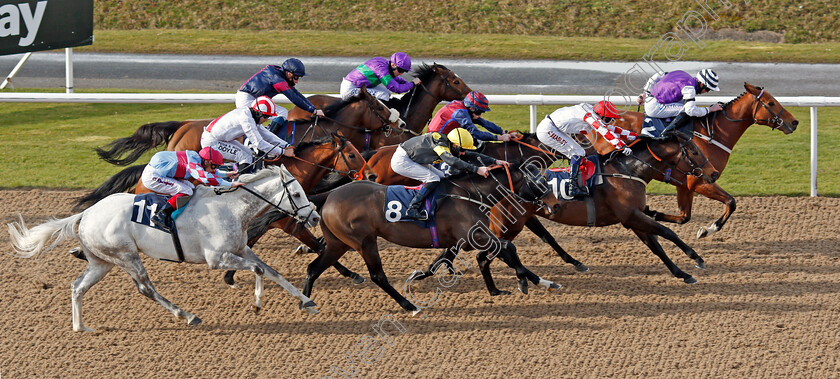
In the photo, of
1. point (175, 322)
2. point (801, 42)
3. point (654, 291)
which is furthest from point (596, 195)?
point (801, 42)

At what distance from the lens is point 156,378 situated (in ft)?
19.5

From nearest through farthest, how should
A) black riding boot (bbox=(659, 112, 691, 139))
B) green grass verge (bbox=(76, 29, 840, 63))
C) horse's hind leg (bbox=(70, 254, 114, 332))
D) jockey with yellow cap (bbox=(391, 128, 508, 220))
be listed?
1. horse's hind leg (bbox=(70, 254, 114, 332))
2. jockey with yellow cap (bbox=(391, 128, 508, 220))
3. black riding boot (bbox=(659, 112, 691, 139))
4. green grass verge (bbox=(76, 29, 840, 63))

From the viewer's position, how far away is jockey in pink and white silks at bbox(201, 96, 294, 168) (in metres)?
7.85

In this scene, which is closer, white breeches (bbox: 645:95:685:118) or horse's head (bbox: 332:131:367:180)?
horse's head (bbox: 332:131:367:180)

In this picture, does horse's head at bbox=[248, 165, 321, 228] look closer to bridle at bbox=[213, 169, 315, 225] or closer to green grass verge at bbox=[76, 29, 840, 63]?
bridle at bbox=[213, 169, 315, 225]

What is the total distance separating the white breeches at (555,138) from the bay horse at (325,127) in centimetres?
153

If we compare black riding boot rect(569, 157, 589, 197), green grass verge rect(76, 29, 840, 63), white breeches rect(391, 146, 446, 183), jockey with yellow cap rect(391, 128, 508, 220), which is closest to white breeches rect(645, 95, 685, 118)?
black riding boot rect(569, 157, 589, 197)

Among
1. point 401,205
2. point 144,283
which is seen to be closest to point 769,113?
point 401,205

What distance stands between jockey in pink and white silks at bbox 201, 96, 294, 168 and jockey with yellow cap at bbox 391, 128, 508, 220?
113 centimetres

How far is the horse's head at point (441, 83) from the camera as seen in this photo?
9.62 m

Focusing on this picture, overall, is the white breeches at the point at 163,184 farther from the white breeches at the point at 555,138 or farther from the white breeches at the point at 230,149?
the white breeches at the point at 555,138

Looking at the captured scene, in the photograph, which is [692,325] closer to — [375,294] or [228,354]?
[375,294]

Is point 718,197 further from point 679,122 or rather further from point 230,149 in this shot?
point 230,149

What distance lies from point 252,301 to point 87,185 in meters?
3.78
